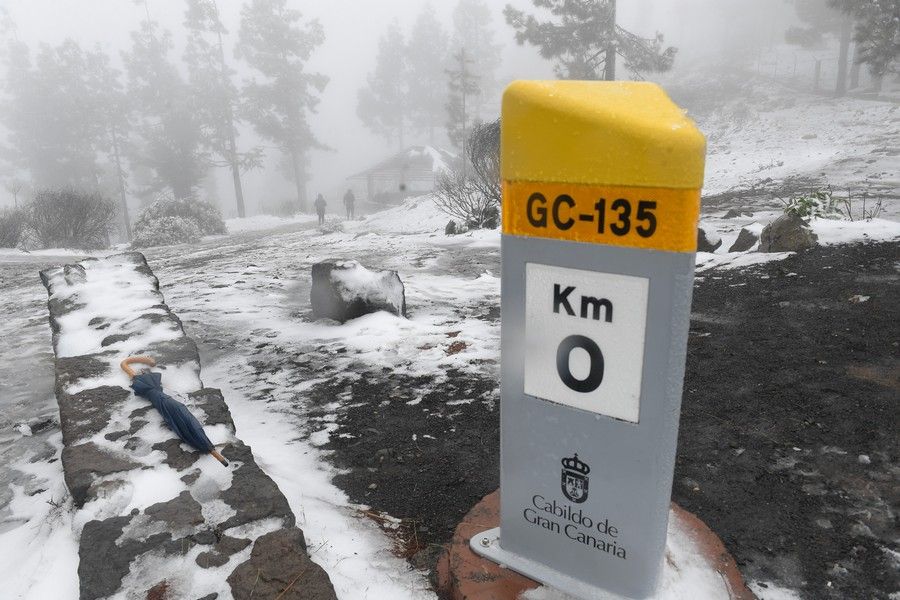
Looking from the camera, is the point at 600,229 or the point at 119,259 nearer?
the point at 600,229

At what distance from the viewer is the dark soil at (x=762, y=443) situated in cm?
235

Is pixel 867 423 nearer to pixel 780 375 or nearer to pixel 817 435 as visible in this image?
pixel 817 435

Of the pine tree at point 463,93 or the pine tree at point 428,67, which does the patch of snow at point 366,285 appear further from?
the pine tree at point 428,67

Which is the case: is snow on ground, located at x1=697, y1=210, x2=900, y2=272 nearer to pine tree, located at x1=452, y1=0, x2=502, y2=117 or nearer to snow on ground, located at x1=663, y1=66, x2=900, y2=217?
snow on ground, located at x1=663, y1=66, x2=900, y2=217

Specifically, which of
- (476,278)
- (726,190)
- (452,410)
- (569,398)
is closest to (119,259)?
(476,278)

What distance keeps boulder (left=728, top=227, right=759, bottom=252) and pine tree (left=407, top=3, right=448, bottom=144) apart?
4342 cm

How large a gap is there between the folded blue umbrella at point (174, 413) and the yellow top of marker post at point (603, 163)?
1.95 metres

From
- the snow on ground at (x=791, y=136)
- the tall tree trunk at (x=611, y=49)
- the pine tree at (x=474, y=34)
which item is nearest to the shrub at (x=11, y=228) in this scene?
the tall tree trunk at (x=611, y=49)

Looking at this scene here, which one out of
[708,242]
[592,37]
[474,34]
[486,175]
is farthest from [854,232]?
[474,34]

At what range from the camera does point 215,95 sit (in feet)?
109

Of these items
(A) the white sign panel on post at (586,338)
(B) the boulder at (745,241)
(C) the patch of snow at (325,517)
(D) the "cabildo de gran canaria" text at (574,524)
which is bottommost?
(C) the patch of snow at (325,517)

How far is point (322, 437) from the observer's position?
3.45 metres

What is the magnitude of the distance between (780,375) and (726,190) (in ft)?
43.0

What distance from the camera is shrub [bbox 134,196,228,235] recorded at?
21.7 meters
